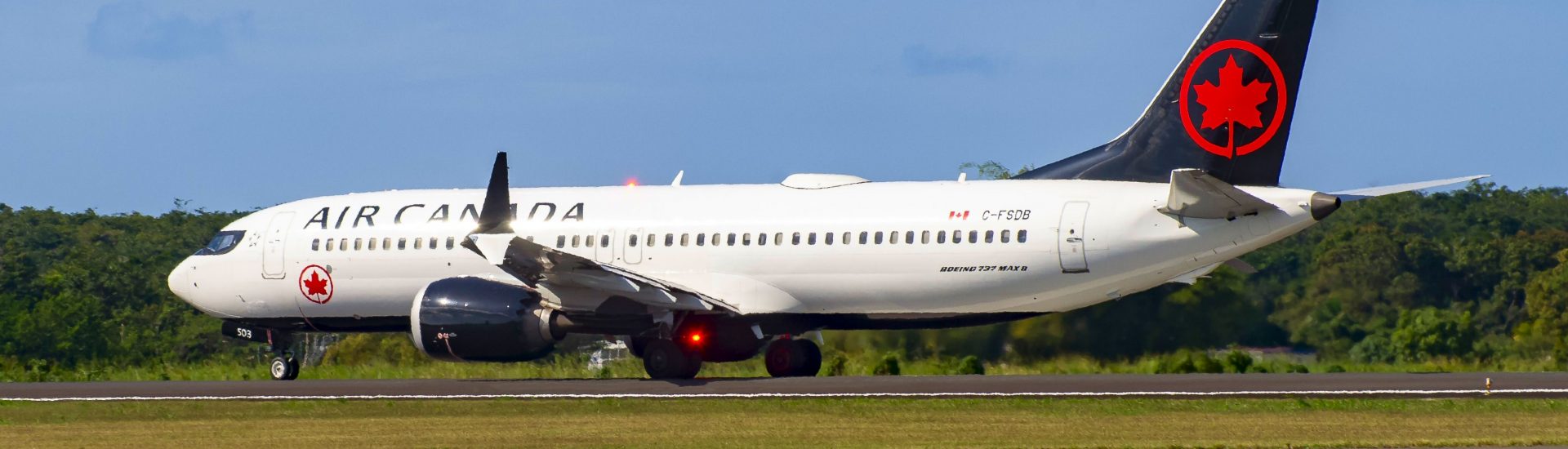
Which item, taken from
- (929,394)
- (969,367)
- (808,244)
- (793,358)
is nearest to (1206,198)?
(929,394)

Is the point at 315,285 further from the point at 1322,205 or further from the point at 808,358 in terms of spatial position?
the point at 1322,205

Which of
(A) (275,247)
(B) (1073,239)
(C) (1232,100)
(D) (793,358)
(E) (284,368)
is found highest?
(C) (1232,100)

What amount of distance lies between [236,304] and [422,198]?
3860mm

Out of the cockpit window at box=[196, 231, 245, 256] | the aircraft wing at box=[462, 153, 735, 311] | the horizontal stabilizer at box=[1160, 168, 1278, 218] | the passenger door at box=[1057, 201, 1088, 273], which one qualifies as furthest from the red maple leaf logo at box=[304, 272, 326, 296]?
the horizontal stabilizer at box=[1160, 168, 1278, 218]

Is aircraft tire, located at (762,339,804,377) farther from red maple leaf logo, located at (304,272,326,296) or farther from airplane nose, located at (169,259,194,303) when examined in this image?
airplane nose, located at (169,259,194,303)

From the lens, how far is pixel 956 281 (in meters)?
29.5

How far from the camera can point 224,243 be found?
3591 cm

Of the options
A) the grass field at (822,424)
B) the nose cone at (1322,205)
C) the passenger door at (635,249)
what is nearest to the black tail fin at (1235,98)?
the nose cone at (1322,205)

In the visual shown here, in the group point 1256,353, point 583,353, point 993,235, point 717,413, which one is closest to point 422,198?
point 583,353

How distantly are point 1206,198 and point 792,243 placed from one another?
642 centimetres

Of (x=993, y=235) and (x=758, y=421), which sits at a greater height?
(x=993, y=235)

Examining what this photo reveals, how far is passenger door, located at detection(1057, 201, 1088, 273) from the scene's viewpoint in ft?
93.7

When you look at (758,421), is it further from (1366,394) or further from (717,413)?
(1366,394)

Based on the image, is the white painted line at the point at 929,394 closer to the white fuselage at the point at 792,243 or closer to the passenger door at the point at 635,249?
the white fuselage at the point at 792,243
